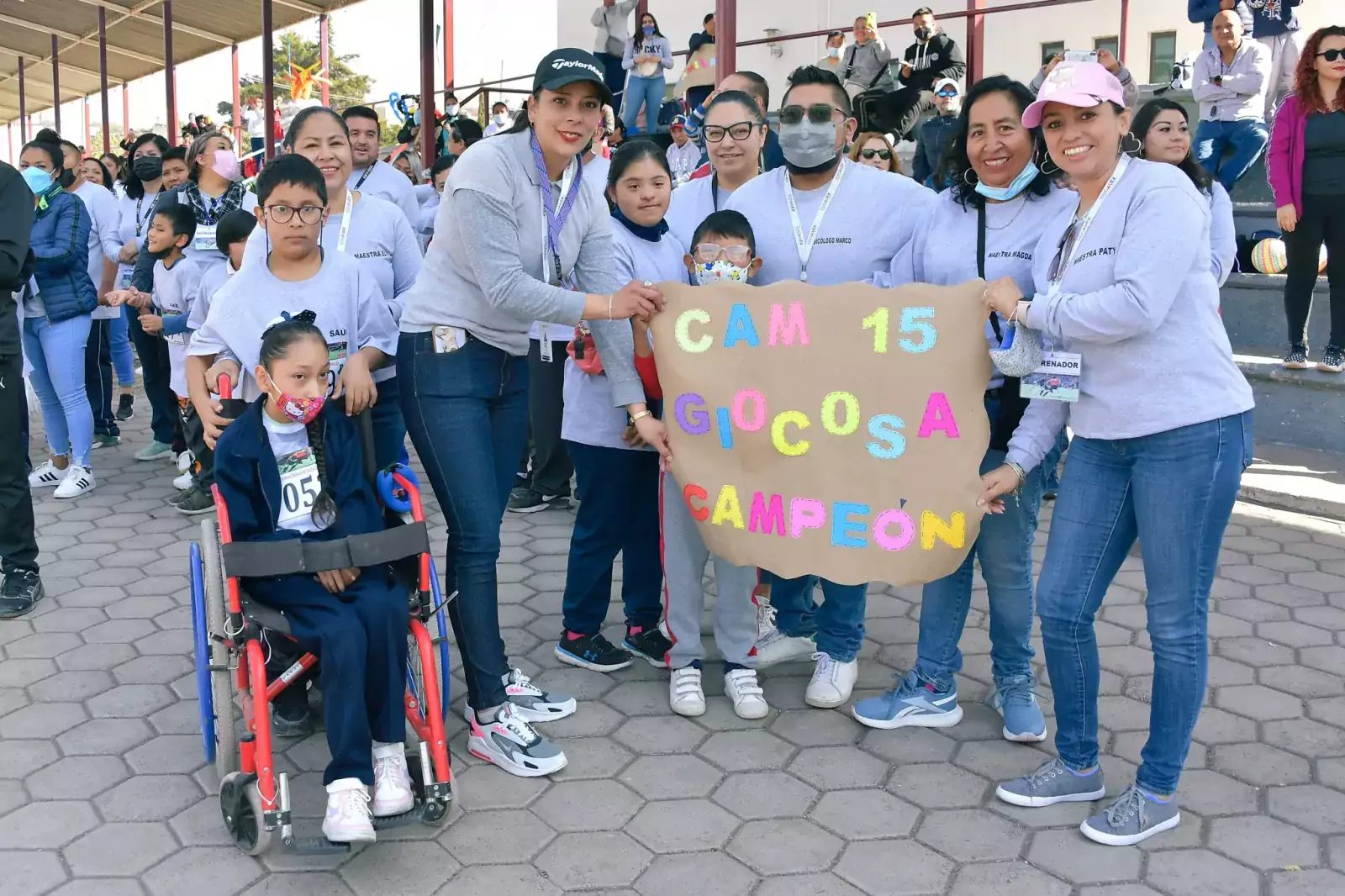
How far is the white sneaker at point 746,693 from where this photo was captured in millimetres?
3867

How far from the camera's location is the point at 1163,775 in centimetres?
311

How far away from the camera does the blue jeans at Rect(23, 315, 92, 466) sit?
673 centimetres

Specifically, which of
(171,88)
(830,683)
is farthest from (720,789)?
(171,88)

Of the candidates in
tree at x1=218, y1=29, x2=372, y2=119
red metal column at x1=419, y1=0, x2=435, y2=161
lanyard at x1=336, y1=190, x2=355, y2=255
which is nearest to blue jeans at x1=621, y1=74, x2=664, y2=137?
red metal column at x1=419, y1=0, x2=435, y2=161

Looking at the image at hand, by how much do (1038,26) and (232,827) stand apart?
1817 cm

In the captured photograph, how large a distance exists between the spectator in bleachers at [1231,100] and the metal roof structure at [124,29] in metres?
12.9

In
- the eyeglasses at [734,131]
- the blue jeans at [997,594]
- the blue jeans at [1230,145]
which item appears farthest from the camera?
the blue jeans at [1230,145]

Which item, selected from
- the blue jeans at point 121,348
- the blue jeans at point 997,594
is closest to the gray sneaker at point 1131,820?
the blue jeans at point 997,594

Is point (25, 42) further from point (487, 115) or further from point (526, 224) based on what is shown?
point (526, 224)

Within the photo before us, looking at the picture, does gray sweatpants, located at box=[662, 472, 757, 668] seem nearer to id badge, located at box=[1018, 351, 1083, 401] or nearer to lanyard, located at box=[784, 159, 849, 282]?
lanyard, located at box=[784, 159, 849, 282]

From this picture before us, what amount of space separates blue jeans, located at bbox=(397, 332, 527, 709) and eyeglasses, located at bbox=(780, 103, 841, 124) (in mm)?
1155

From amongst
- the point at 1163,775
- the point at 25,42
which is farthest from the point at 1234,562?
the point at 25,42

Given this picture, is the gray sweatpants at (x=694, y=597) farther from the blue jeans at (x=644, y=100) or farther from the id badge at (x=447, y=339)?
the blue jeans at (x=644, y=100)

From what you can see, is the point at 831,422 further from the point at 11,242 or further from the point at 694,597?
the point at 11,242
